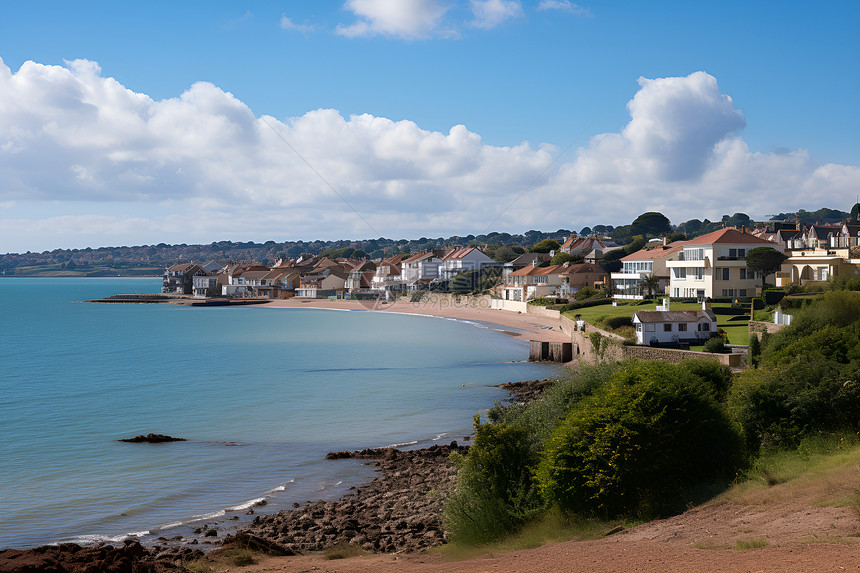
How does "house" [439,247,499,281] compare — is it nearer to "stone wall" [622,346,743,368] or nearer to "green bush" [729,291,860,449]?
"stone wall" [622,346,743,368]

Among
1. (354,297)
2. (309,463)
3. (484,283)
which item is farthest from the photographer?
(354,297)

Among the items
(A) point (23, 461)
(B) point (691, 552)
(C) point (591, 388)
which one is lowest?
(A) point (23, 461)

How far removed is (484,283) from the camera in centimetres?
11750

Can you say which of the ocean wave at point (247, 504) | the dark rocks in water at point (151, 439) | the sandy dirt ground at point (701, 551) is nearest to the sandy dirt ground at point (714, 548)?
the sandy dirt ground at point (701, 551)

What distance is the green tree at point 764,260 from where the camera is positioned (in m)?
54.8

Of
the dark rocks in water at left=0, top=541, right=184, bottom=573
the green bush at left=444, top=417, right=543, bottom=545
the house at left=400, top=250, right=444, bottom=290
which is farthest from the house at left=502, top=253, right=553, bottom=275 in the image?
the dark rocks in water at left=0, top=541, right=184, bottom=573

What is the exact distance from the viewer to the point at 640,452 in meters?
15.9

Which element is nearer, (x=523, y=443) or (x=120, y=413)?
(x=523, y=443)

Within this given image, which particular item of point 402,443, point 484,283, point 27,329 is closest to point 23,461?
point 402,443

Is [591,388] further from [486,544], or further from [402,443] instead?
[402,443]

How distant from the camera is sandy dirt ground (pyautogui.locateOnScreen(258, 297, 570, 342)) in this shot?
70.9 metres

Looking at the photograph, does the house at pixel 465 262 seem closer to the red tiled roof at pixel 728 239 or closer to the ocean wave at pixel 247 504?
the red tiled roof at pixel 728 239

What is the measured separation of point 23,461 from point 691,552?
81.7ft

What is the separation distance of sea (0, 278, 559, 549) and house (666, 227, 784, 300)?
15954 mm
